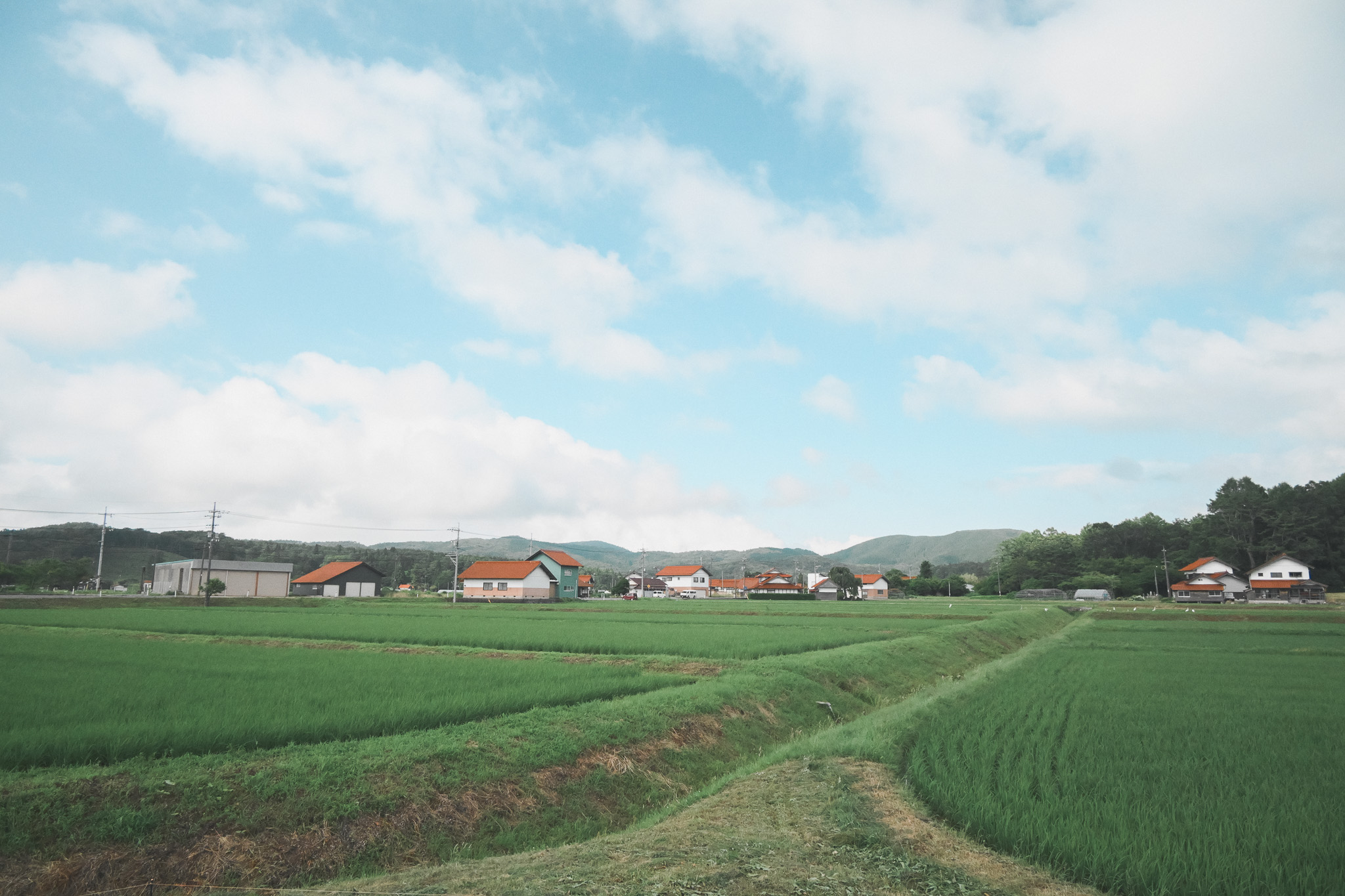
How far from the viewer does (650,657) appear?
931 inches

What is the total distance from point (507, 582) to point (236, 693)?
→ 223 feet

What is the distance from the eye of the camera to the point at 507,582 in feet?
261

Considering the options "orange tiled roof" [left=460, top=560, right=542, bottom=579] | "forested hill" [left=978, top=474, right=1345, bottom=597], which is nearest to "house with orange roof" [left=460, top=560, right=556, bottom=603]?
"orange tiled roof" [left=460, top=560, right=542, bottom=579]

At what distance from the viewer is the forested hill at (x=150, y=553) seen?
97.2 m

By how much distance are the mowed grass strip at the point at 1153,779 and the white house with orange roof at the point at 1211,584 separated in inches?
3584

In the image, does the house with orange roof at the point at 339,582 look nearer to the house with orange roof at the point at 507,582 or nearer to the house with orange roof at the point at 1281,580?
the house with orange roof at the point at 507,582

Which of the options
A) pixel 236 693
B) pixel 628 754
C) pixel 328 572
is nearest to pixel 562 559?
pixel 328 572

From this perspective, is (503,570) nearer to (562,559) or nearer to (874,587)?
(562,559)

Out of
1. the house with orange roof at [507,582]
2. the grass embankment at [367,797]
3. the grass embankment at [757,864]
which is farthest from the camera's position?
the house with orange roof at [507,582]

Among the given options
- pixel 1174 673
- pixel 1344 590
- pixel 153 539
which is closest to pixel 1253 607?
pixel 1344 590

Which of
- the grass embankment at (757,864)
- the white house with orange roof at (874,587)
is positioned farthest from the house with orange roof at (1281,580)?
the grass embankment at (757,864)

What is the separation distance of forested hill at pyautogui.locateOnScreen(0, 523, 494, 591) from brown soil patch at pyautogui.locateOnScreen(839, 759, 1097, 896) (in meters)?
96.8

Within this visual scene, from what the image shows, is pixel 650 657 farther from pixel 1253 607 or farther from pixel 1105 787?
pixel 1253 607

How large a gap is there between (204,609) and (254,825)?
4370 cm
